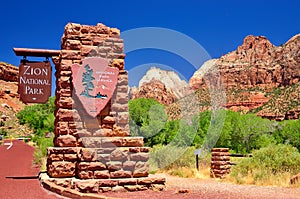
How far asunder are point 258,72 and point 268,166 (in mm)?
105081

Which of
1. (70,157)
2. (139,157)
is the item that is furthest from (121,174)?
(70,157)

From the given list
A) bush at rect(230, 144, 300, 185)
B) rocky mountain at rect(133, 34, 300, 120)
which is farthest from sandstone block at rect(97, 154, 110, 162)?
rocky mountain at rect(133, 34, 300, 120)

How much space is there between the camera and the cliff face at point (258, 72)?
93.4m

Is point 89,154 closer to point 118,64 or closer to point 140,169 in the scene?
point 140,169

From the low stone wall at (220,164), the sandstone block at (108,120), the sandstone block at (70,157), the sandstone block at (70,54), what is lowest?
the low stone wall at (220,164)

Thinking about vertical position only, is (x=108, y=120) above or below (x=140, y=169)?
above

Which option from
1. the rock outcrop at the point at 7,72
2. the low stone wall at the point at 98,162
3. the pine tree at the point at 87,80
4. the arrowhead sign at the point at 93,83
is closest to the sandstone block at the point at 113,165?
the low stone wall at the point at 98,162

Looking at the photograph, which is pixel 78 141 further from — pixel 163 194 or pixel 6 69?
pixel 6 69

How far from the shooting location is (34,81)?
31.5 feet

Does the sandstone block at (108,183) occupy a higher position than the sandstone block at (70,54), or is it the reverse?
the sandstone block at (70,54)

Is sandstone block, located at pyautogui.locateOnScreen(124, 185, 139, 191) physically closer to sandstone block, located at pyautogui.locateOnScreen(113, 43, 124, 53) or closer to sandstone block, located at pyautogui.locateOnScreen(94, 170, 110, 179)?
sandstone block, located at pyautogui.locateOnScreen(94, 170, 110, 179)

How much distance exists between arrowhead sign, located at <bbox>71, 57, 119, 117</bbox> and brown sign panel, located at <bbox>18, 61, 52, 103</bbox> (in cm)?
153

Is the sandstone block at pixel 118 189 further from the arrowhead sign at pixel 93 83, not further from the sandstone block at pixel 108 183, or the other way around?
the arrowhead sign at pixel 93 83

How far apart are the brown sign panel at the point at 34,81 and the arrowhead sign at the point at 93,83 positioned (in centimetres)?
153
